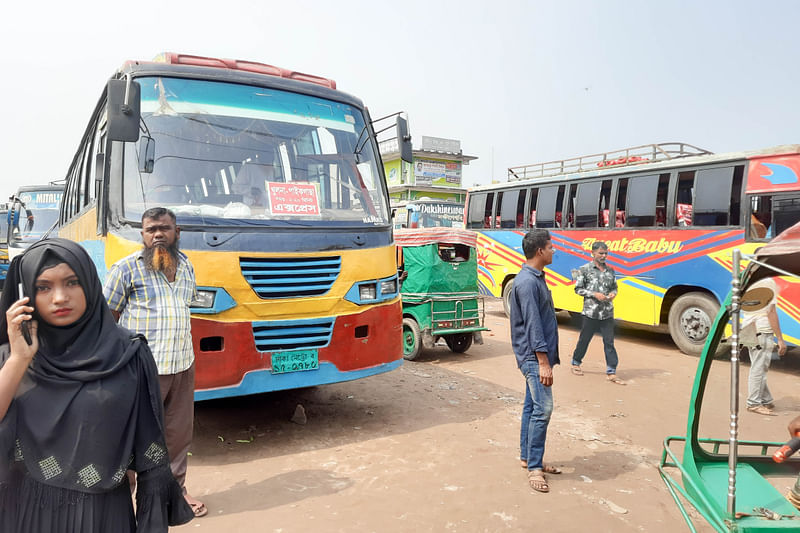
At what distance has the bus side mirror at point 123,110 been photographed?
4281mm

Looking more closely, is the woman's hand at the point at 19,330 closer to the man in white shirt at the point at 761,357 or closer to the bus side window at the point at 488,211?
the man in white shirt at the point at 761,357

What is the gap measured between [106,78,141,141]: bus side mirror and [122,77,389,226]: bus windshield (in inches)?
10.2

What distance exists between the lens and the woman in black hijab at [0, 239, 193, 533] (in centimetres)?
181

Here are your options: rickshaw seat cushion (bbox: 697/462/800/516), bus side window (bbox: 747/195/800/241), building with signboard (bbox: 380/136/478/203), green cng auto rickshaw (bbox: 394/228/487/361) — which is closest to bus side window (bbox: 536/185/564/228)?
green cng auto rickshaw (bbox: 394/228/487/361)

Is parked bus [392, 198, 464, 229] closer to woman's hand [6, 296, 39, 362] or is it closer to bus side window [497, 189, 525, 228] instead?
bus side window [497, 189, 525, 228]

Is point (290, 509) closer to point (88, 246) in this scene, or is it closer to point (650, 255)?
point (88, 246)

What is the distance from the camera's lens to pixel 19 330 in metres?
1.74

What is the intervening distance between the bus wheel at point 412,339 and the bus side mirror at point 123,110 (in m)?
5.32

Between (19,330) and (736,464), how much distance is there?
2.80 m

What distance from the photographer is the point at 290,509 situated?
3779 mm

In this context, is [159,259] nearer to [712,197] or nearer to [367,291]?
[367,291]

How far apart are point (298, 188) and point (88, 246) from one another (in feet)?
6.93

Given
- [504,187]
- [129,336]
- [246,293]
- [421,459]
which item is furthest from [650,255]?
[129,336]

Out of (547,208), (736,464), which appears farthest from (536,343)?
(547,208)
